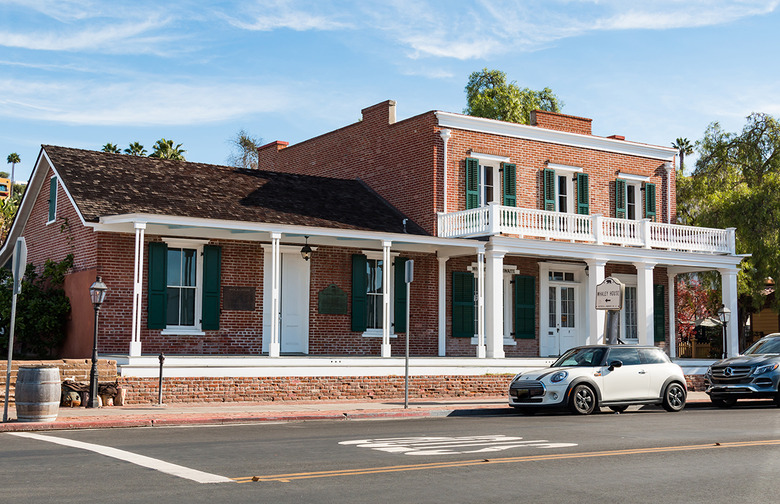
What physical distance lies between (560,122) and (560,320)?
6245mm

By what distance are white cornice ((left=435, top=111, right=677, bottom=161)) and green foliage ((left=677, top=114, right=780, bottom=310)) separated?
3699 millimetres

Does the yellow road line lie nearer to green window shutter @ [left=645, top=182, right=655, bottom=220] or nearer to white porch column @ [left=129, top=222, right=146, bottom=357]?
white porch column @ [left=129, top=222, right=146, bottom=357]

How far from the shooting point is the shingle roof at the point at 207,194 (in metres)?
21.5

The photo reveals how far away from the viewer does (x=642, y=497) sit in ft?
27.1

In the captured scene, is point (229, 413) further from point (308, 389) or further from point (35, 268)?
point (35, 268)

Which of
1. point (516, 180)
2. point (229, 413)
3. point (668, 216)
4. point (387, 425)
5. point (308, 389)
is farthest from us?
point (668, 216)

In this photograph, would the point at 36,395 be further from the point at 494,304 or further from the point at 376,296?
the point at 494,304

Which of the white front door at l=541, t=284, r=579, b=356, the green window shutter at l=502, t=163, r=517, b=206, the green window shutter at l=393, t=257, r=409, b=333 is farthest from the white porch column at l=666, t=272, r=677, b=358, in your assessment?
the green window shutter at l=393, t=257, r=409, b=333

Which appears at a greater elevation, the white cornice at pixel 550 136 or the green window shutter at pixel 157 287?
the white cornice at pixel 550 136

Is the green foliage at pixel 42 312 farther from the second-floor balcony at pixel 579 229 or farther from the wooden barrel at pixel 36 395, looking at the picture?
the second-floor balcony at pixel 579 229

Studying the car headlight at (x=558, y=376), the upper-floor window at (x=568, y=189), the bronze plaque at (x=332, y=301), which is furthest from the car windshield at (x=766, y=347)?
the bronze plaque at (x=332, y=301)

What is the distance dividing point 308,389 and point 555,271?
1050cm

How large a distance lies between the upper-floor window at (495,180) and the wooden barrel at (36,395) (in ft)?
48.8

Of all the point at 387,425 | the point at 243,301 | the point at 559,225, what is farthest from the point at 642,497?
the point at 559,225
